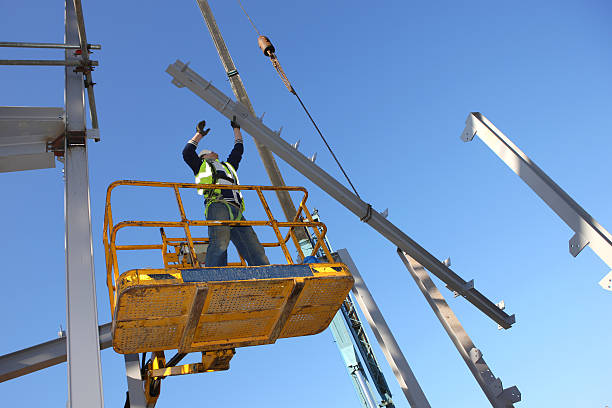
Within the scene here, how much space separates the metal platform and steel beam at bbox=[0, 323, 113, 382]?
2.20 meters

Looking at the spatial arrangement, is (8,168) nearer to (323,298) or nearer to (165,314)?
(165,314)

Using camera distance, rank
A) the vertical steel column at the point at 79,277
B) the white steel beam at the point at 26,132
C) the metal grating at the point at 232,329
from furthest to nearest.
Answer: the white steel beam at the point at 26,132, the metal grating at the point at 232,329, the vertical steel column at the point at 79,277

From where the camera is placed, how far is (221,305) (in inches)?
243

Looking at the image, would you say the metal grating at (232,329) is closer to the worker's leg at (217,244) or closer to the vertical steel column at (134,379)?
the worker's leg at (217,244)

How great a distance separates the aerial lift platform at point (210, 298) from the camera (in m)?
5.68

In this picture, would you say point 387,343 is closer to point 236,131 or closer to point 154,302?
point 236,131

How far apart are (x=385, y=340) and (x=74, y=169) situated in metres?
6.81

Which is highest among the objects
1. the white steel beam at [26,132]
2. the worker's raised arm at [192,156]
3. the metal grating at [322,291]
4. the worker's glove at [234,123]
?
the worker's glove at [234,123]

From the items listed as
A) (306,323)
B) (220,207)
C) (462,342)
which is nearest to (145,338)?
(220,207)

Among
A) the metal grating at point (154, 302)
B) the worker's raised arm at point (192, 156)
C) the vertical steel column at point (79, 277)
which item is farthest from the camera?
the worker's raised arm at point (192, 156)

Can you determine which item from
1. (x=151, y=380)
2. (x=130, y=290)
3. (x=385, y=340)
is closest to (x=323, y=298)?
(x=130, y=290)

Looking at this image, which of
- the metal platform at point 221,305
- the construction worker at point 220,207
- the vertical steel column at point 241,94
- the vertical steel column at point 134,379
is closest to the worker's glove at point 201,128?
the construction worker at point 220,207

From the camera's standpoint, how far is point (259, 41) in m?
11.5

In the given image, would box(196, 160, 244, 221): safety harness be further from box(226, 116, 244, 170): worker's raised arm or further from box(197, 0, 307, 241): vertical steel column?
box(197, 0, 307, 241): vertical steel column
